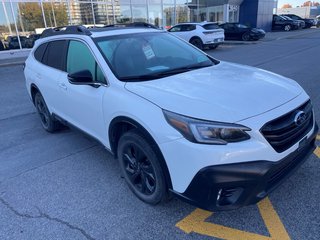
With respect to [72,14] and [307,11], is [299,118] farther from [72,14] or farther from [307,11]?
[307,11]

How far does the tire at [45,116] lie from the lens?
4832 millimetres

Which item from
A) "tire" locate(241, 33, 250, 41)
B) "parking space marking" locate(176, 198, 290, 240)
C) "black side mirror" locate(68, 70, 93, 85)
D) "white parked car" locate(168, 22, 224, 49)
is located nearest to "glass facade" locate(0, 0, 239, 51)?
"white parked car" locate(168, 22, 224, 49)

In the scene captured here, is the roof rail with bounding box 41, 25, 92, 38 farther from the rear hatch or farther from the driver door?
the rear hatch

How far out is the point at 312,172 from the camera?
3.33m

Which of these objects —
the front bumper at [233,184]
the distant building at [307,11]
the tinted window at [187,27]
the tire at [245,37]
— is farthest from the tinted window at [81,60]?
the distant building at [307,11]

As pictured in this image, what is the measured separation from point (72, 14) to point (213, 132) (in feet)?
61.2

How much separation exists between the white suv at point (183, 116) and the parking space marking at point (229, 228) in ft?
1.17

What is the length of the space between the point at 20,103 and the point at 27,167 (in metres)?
3.77

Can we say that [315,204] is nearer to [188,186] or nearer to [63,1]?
[188,186]

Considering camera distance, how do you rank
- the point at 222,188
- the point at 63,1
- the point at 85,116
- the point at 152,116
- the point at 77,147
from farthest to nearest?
the point at 63,1
the point at 77,147
the point at 85,116
the point at 152,116
the point at 222,188

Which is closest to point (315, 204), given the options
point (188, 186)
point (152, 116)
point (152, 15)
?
point (188, 186)

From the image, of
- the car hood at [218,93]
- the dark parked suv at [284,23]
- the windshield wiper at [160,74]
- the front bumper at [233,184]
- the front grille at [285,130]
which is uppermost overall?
the windshield wiper at [160,74]

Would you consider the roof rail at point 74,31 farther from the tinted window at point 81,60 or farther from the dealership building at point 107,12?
the dealership building at point 107,12

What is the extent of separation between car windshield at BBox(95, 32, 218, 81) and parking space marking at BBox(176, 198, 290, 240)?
1.47m
